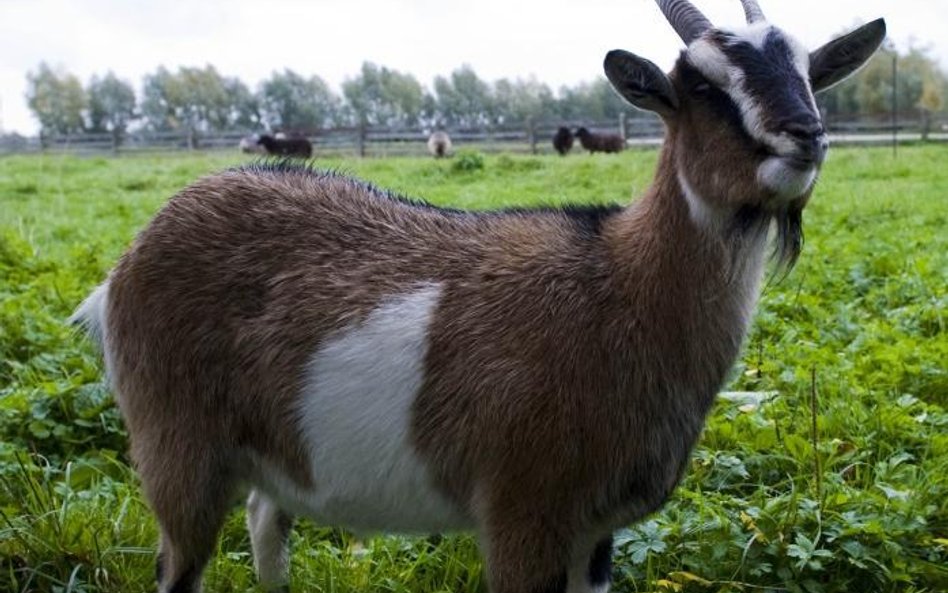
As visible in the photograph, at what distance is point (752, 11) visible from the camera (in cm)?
284

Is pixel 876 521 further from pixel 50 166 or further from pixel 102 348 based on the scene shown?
pixel 50 166

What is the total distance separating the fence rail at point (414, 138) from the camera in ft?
100

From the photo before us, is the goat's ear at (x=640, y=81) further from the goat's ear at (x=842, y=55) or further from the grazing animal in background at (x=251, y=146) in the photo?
the grazing animal in background at (x=251, y=146)

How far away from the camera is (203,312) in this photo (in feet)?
9.65

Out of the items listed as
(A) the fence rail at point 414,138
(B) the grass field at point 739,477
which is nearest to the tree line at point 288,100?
(A) the fence rail at point 414,138

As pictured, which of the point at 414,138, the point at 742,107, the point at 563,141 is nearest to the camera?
the point at 742,107

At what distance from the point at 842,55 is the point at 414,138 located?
3083 cm

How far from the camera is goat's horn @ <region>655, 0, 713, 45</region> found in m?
2.71

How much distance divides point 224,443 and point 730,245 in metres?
1.47

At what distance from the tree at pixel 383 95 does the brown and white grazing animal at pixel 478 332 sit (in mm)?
51129

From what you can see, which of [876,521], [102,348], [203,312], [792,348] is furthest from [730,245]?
[792,348]

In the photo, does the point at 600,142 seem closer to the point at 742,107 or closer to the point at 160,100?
the point at 742,107

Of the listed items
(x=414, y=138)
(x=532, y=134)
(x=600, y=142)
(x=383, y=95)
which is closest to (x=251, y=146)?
(x=414, y=138)

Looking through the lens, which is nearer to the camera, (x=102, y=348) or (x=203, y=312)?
(x=203, y=312)
